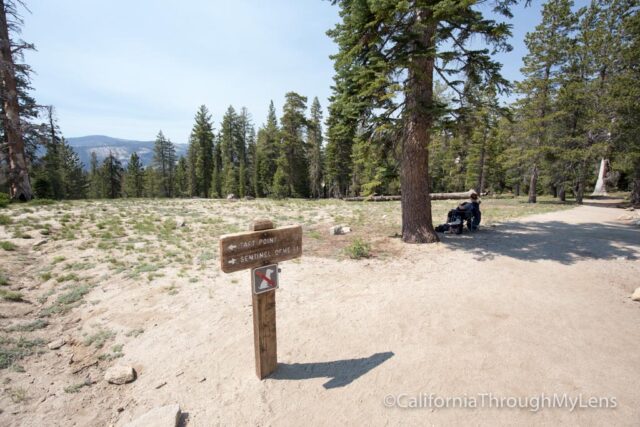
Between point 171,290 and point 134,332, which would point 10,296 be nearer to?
point 171,290

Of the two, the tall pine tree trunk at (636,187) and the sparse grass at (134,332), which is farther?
the tall pine tree trunk at (636,187)

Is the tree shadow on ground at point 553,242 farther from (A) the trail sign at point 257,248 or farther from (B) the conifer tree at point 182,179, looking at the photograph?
(B) the conifer tree at point 182,179

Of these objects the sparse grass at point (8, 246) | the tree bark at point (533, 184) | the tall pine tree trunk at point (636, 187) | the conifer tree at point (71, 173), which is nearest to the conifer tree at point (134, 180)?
the conifer tree at point (71, 173)

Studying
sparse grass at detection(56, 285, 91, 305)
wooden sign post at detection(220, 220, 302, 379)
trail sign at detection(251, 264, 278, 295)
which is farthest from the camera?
sparse grass at detection(56, 285, 91, 305)

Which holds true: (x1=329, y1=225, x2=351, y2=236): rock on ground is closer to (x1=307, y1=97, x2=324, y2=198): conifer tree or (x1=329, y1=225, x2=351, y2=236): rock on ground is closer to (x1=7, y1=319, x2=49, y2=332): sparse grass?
(x1=7, y1=319, x2=49, y2=332): sparse grass

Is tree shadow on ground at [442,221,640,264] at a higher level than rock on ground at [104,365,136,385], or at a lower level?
higher

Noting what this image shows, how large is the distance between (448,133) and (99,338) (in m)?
10.2

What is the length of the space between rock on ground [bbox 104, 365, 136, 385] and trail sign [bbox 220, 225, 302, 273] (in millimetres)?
2158

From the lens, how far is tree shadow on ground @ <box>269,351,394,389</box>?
11.3 feet

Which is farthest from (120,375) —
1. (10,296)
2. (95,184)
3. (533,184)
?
(95,184)

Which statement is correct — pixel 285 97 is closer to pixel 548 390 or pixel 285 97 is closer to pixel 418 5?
pixel 418 5

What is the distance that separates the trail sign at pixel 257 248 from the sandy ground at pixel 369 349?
5.05 feet

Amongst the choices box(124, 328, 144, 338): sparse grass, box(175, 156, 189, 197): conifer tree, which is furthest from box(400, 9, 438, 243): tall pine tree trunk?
box(175, 156, 189, 197): conifer tree

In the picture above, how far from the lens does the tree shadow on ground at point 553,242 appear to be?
7898 mm
